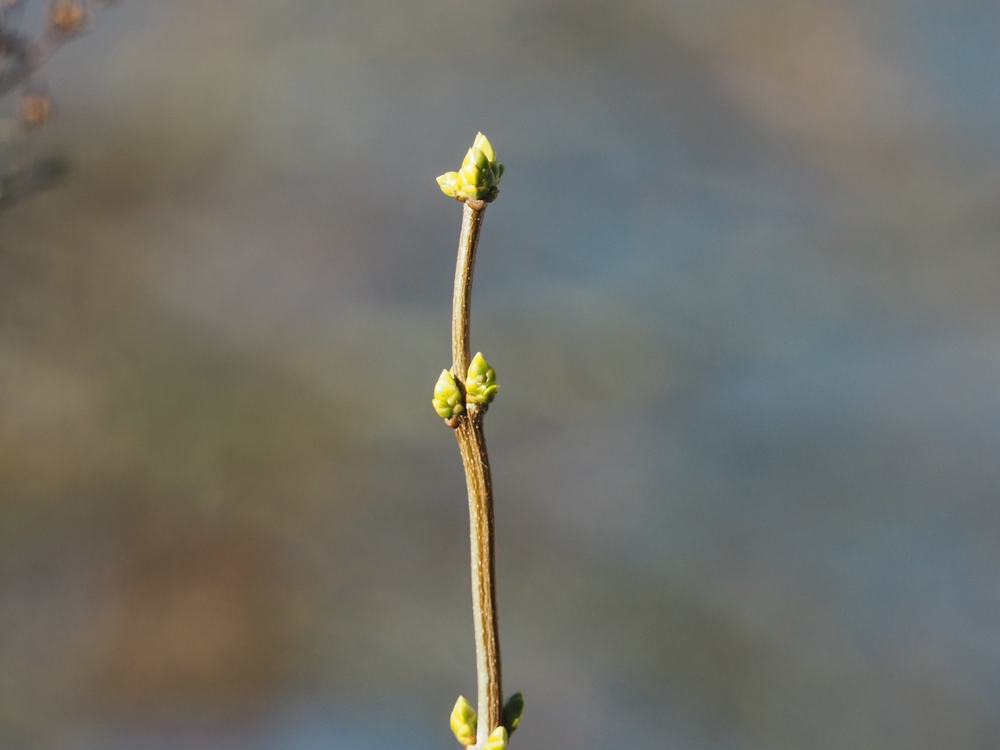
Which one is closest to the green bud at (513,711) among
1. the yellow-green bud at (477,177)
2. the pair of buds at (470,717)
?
the pair of buds at (470,717)

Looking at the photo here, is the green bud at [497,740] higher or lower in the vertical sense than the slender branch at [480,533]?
lower

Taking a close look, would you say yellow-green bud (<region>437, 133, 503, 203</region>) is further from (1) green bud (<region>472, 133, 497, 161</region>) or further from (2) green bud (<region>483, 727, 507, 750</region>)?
(2) green bud (<region>483, 727, 507, 750</region>)

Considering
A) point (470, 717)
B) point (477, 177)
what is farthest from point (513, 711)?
point (477, 177)

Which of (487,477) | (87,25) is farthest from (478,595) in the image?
(87,25)

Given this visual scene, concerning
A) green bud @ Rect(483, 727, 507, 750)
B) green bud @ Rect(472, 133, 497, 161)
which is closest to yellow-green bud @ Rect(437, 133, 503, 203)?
green bud @ Rect(472, 133, 497, 161)

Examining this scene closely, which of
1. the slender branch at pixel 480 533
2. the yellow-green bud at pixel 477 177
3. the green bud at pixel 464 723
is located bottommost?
the green bud at pixel 464 723

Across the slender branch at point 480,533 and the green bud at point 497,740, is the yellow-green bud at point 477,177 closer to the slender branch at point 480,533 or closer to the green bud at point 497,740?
the slender branch at point 480,533

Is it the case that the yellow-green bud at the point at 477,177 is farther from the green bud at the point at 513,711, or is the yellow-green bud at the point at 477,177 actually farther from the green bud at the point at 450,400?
the green bud at the point at 513,711

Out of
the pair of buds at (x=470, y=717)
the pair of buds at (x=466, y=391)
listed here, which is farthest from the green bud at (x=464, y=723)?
the pair of buds at (x=466, y=391)
